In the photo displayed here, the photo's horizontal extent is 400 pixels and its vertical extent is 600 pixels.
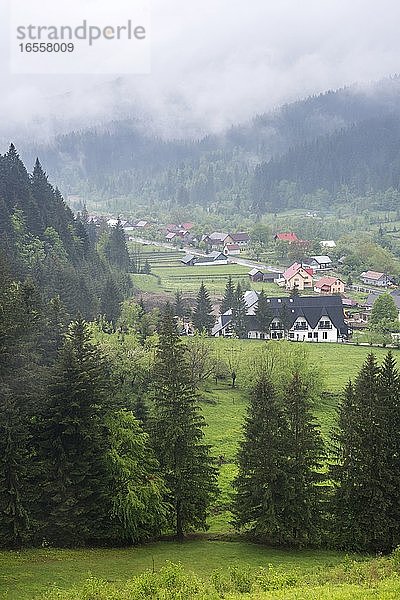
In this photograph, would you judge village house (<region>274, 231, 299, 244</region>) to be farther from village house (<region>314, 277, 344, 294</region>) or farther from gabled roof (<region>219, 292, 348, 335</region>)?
gabled roof (<region>219, 292, 348, 335</region>)

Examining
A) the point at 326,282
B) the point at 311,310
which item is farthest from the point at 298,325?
the point at 326,282

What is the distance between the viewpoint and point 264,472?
1066 inches

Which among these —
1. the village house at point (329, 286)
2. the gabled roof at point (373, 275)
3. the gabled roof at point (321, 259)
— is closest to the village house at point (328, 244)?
the gabled roof at point (321, 259)

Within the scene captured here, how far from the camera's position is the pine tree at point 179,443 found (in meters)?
27.9

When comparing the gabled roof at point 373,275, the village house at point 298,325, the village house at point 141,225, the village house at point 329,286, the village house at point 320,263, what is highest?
the village house at point 141,225

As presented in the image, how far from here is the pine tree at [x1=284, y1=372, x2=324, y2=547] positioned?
26812mm

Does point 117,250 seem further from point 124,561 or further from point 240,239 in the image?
point 124,561

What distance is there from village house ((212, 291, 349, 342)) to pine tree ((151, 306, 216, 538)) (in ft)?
171

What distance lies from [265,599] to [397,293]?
84.9 metres

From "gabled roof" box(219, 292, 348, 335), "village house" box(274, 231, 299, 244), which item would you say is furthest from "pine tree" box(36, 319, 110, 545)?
"village house" box(274, 231, 299, 244)

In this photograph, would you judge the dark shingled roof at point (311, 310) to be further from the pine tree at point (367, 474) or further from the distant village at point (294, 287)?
the pine tree at point (367, 474)

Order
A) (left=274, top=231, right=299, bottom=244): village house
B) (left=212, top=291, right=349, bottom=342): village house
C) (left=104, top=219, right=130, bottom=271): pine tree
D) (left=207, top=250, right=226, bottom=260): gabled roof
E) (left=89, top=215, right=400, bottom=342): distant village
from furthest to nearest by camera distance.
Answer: (left=274, top=231, right=299, bottom=244): village house, (left=207, top=250, right=226, bottom=260): gabled roof, (left=104, top=219, right=130, bottom=271): pine tree, (left=89, top=215, right=400, bottom=342): distant village, (left=212, top=291, right=349, bottom=342): village house

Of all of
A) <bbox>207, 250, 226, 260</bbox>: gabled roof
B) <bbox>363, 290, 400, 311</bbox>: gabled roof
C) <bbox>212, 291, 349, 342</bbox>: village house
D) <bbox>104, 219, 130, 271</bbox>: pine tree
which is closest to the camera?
<bbox>212, 291, 349, 342</bbox>: village house

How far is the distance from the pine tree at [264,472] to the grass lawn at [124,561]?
0.96m
